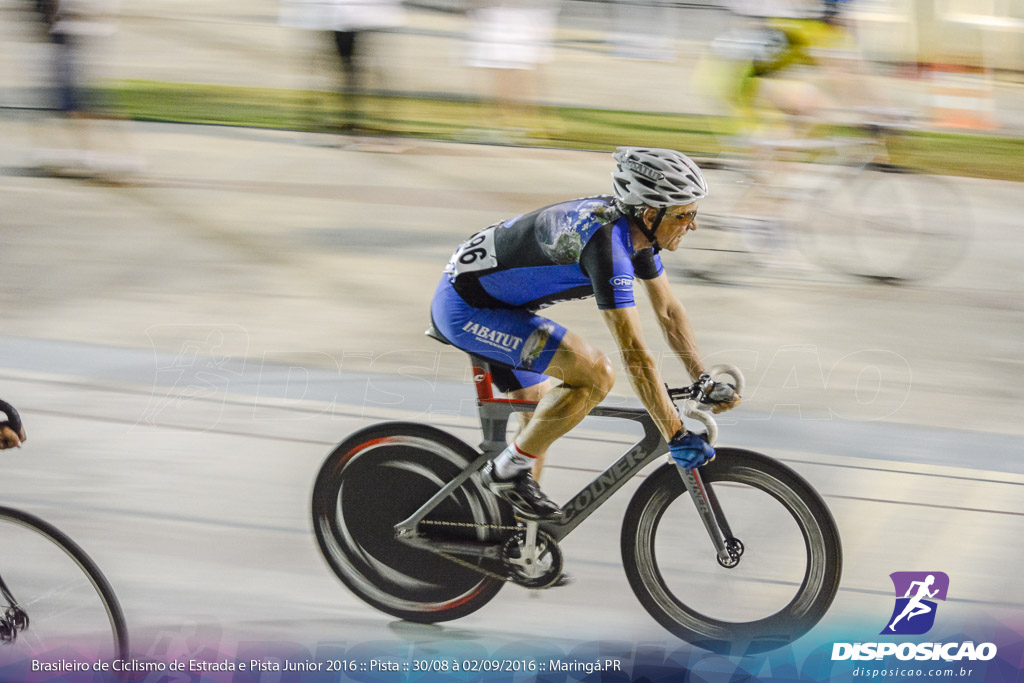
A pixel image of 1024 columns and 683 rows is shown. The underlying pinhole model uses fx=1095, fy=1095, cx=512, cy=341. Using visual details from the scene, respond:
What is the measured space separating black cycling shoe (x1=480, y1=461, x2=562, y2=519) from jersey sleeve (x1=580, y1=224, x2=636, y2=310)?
61cm

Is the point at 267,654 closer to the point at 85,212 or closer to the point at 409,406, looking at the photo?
the point at 409,406

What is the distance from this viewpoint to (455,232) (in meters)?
6.51

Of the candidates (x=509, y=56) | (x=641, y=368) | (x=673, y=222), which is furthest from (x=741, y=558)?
(x=509, y=56)

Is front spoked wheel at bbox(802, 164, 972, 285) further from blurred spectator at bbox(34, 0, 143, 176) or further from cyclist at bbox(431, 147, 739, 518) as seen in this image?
blurred spectator at bbox(34, 0, 143, 176)

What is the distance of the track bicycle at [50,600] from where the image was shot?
2.87 metres

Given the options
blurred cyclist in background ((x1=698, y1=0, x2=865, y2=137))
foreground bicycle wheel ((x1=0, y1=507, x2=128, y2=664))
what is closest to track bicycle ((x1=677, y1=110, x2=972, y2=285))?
blurred cyclist in background ((x1=698, y1=0, x2=865, y2=137))

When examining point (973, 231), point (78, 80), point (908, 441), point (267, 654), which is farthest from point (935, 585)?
point (78, 80)

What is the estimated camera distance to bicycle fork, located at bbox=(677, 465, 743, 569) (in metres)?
3.19

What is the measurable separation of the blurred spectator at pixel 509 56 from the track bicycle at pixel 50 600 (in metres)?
5.18

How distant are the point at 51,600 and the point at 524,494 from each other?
1.38 m

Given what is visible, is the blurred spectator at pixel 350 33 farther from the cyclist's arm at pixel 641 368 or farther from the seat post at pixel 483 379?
the cyclist's arm at pixel 641 368

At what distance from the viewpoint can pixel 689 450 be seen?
3045 millimetres

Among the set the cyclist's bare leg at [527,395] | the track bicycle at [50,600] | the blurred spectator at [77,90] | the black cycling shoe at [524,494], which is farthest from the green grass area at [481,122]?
the track bicycle at [50,600]

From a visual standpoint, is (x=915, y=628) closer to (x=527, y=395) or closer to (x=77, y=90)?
(x=527, y=395)
